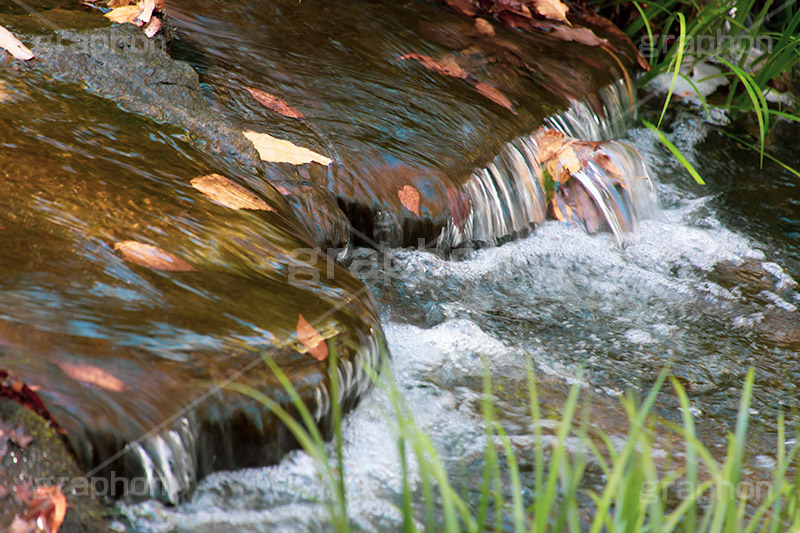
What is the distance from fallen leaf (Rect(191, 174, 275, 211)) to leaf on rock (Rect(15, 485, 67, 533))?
3.21 ft

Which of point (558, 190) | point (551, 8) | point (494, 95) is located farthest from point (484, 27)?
point (558, 190)

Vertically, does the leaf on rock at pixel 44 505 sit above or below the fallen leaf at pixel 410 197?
below

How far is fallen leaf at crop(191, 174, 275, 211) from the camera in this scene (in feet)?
6.45

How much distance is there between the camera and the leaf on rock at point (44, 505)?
112cm

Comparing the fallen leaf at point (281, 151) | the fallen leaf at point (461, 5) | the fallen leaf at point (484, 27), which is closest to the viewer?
the fallen leaf at point (281, 151)

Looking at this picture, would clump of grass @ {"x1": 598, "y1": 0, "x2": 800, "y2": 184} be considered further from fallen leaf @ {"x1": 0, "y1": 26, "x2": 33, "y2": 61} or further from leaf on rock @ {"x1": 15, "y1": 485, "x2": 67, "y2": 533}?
leaf on rock @ {"x1": 15, "y1": 485, "x2": 67, "y2": 533}

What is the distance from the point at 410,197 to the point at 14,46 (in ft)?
4.57

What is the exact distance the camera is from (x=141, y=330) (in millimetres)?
1406

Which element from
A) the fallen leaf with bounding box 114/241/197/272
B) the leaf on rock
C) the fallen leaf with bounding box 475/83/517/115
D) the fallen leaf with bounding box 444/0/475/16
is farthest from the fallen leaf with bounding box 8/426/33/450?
the fallen leaf with bounding box 444/0/475/16

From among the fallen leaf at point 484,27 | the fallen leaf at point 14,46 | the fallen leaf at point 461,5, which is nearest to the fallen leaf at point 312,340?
the fallen leaf at point 14,46

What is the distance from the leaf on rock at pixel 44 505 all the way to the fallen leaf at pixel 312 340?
574 millimetres

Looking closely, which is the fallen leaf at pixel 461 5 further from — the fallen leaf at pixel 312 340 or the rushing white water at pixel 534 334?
the fallen leaf at pixel 312 340

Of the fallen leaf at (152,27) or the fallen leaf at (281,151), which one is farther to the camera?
the fallen leaf at (152,27)

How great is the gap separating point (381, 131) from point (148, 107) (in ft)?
2.98
